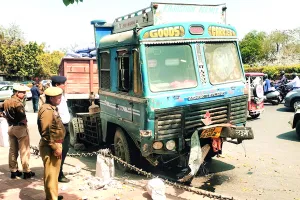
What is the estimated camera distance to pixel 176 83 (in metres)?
6.02

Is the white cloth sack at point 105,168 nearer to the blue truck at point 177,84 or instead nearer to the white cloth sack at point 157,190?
the blue truck at point 177,84

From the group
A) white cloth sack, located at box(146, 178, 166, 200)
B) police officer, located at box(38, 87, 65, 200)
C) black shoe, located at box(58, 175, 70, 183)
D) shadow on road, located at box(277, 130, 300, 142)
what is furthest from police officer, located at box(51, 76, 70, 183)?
shadow on road, located at box(277, 130, 300, 142)

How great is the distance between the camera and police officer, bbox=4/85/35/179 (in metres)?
6.19

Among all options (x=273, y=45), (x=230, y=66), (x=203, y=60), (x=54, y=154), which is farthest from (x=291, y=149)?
(x=273, y=45)

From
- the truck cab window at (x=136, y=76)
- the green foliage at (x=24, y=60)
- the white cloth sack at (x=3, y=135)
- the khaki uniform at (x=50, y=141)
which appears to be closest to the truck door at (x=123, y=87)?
the truck cab window at (x=136, y=76)

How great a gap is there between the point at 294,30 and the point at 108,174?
7281cm

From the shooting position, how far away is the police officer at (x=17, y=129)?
6.19m

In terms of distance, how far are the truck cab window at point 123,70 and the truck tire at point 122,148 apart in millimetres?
951

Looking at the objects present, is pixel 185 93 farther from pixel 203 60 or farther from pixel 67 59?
pixel 67 59

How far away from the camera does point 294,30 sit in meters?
70.1

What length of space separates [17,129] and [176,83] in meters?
3.08

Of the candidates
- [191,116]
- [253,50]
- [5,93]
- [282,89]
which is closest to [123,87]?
[191,116]

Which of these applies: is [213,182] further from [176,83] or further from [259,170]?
[176,83]

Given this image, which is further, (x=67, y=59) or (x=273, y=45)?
(x=273, y=45)
